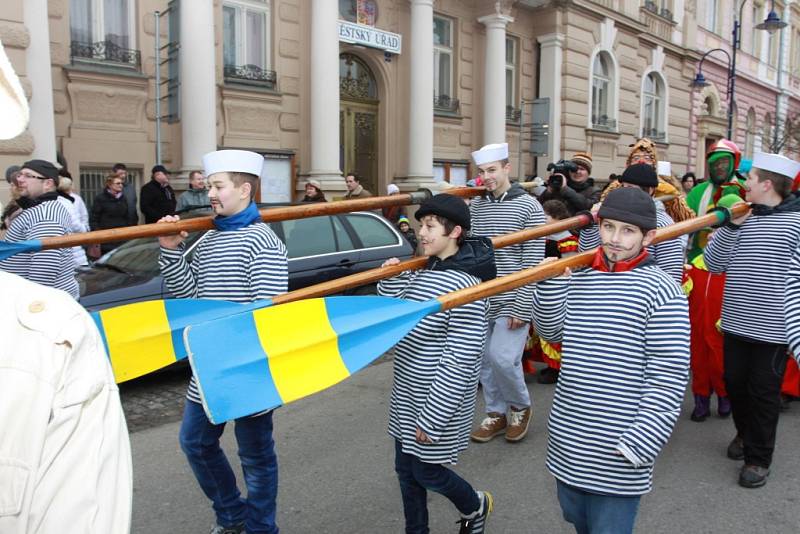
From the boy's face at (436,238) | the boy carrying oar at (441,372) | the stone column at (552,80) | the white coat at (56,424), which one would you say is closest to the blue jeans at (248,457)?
the boy carrying oar at (441,372)

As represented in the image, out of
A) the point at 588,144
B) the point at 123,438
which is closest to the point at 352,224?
the point at 123,438

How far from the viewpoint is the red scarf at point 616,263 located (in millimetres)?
2584

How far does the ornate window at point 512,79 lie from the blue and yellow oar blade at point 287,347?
15899mm

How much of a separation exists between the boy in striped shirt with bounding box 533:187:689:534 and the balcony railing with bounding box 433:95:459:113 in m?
13.8

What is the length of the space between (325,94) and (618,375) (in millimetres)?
10868

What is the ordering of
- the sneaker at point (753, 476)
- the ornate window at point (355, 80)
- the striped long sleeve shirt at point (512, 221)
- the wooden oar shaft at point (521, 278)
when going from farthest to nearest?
the ornate window at point (355, 80), the striped long sleeve shirt at point (512, 221), the sneaker at point (753, 476), the wooden oar shaft at point (521, 278)

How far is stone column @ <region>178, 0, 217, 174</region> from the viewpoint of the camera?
10852 millimetres

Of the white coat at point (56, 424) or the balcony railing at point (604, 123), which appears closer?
the white coat at point (56, 424)

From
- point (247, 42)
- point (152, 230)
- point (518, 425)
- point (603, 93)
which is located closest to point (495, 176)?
point (518, 425)

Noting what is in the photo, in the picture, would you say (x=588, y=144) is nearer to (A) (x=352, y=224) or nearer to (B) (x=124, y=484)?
(A) (x=352, y=224)

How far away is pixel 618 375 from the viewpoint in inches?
98.3

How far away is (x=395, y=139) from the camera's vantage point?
15219mm

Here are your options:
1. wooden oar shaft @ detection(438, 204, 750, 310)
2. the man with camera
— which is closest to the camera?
the man with camera

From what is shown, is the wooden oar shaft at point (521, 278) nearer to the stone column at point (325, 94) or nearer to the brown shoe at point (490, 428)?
the brown shoe at point (490, 428)
